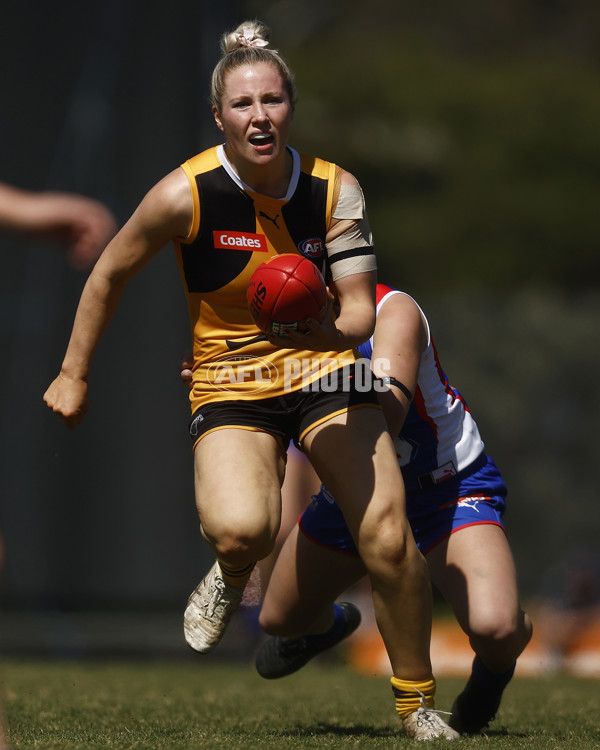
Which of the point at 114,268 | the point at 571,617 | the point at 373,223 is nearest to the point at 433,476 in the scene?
the point at 114,268

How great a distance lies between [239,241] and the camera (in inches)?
165

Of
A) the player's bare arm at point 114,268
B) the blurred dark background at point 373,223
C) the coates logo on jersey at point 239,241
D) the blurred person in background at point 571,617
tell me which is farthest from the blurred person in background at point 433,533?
the blurred person in background at point 571,617

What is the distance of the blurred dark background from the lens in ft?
30.0

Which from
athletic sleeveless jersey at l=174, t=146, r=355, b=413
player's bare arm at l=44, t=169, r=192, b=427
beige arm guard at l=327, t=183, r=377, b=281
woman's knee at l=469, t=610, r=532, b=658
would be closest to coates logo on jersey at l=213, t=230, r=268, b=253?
athletic sleeveless jersey at l=174, t=146, r=355, b=413

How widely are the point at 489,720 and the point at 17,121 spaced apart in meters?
6.37

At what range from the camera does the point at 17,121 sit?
915cm

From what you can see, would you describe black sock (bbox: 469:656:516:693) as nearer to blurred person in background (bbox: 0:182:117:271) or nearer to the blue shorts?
the blue shorts

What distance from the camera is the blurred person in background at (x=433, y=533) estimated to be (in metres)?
4.48

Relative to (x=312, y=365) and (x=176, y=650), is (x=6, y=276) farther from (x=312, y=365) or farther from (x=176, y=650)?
(x=312, y=365)

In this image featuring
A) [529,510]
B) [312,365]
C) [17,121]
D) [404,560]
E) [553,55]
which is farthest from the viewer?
[553,55]

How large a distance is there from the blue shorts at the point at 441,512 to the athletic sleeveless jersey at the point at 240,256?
756 millimetres

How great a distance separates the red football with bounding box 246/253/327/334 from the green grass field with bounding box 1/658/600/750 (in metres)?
1.37

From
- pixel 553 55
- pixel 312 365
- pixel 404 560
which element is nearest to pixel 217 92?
pixel 312 365

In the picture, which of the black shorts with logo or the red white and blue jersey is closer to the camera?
the black shorts with logo
